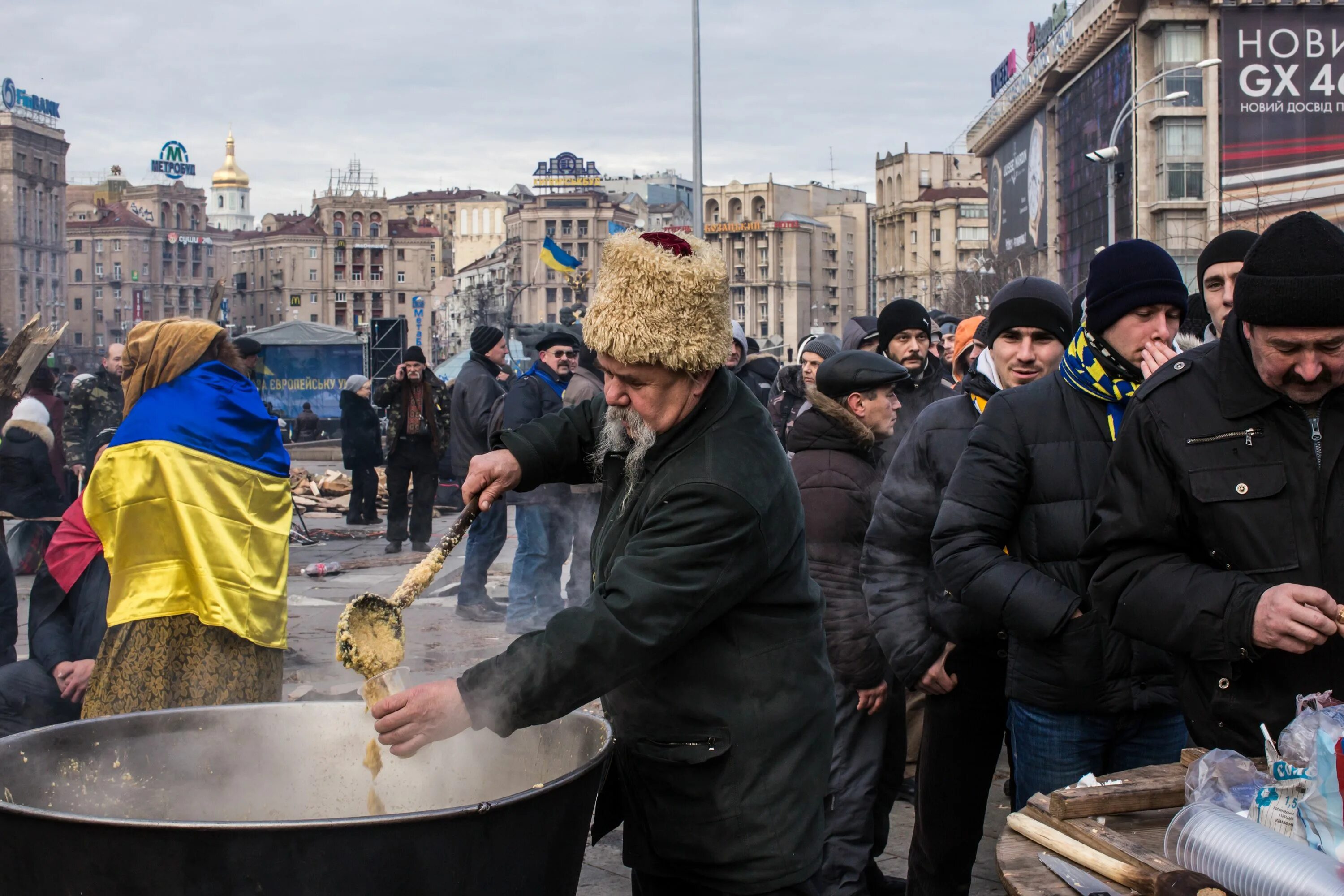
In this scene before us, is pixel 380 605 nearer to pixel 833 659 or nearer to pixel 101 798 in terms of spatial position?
pixel 101 798

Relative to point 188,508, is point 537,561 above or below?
below

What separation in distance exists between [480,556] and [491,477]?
6.25 m

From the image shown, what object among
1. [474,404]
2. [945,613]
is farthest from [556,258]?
[945,613]

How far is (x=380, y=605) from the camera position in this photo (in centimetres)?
259

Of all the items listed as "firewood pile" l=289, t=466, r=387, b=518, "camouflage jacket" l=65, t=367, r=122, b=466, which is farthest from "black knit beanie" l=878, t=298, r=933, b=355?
"firewood pile" l=289, t=466, r=387, b=518

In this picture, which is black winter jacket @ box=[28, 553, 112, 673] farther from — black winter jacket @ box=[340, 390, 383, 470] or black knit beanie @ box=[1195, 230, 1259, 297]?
black winter jacket @ box=[340, 390, 383, 470]

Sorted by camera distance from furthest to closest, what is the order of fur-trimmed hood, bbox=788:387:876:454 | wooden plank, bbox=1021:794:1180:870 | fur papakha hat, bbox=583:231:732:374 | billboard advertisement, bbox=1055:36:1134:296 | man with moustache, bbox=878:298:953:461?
billboard advertisement, bbox=1055:36:1134:296, man with moustache, bbox=878:298:953:461, fur-trimmed hood, bbox=788:387:876:454, fur papakha hat, bbox=583:231:732:374, wooden plank, bbox=1021:794:1180:870

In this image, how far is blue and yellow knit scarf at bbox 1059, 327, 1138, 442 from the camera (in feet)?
10.2

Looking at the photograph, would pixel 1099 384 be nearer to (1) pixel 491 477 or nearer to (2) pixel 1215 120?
(1) pixel 491 477

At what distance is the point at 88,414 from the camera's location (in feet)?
37.7

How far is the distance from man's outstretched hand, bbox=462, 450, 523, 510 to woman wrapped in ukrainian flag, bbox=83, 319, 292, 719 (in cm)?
152

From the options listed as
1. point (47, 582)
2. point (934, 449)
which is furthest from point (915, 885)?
point (47, 582)

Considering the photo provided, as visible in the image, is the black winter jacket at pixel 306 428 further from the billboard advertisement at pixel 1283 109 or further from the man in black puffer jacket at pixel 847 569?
the billboard advertisement at pixel 1283 109

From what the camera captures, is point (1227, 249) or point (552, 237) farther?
point (552, 237)
